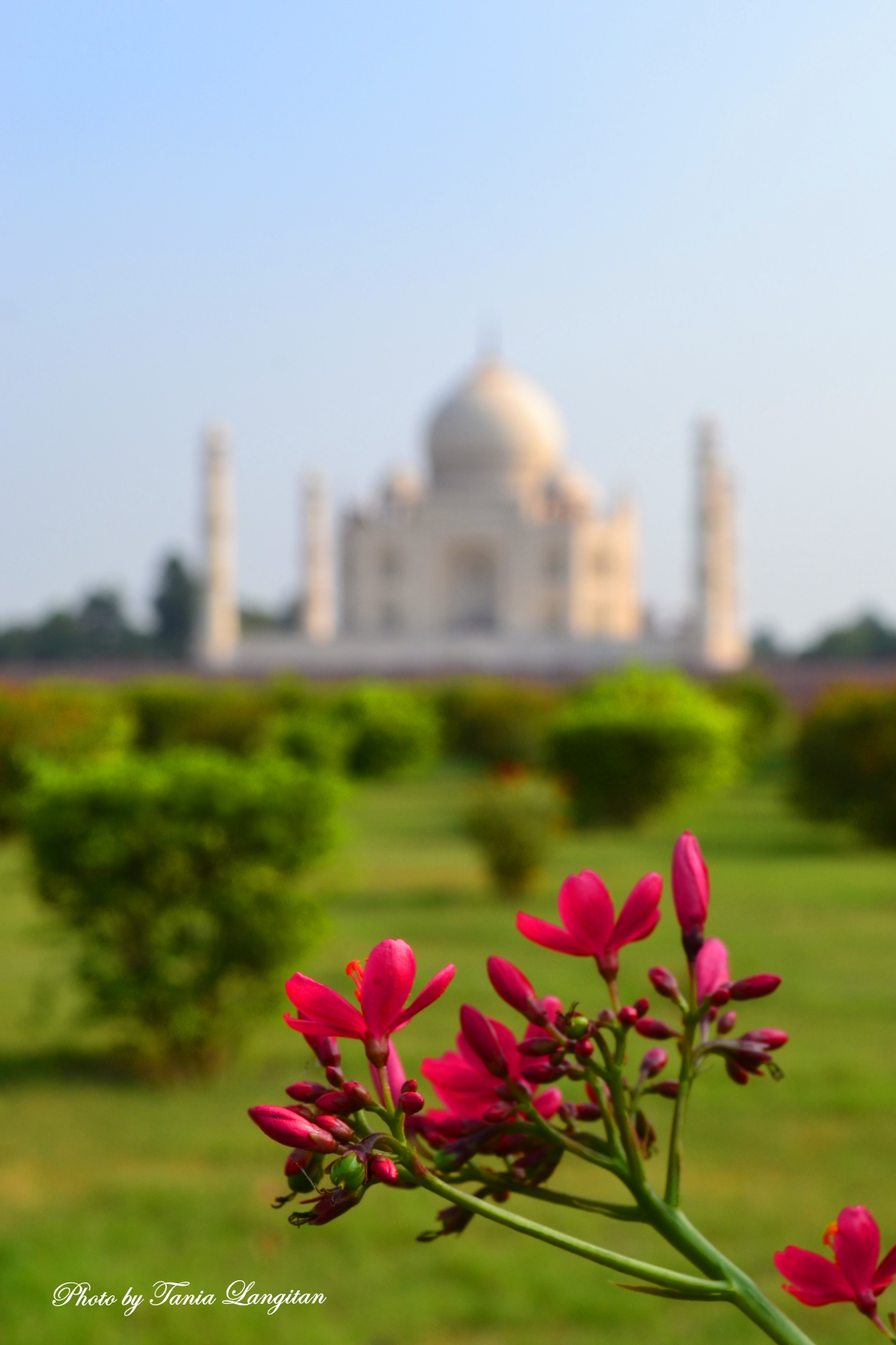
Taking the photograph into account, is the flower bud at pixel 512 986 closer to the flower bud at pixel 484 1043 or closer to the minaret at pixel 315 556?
the flower bud at pixel 484 1043

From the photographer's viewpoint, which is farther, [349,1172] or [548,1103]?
[548,1103]

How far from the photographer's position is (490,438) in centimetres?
2842

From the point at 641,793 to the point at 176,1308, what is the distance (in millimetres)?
7132

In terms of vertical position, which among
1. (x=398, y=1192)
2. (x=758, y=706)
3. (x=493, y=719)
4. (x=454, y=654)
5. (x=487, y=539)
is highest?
(x=487, y=539)

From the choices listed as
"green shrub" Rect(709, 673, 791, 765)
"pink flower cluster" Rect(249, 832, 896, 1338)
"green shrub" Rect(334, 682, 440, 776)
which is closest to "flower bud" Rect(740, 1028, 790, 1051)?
"pink flower cluster" Rect(249, 832, 896, 1338)

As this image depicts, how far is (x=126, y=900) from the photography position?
12.3ft

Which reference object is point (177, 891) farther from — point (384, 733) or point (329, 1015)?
point (384, 733)

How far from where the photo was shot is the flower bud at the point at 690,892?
0.41m

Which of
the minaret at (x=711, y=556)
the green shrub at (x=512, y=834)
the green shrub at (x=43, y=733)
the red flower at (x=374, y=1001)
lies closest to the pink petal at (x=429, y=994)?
the red flower at (x=374, y=1001)

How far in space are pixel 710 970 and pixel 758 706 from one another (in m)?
14.9

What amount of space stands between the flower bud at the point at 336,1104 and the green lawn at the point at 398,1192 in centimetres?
79

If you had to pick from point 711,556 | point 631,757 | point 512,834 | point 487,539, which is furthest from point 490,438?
point 512,834

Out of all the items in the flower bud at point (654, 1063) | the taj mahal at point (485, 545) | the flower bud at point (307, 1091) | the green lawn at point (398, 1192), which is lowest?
the green lawn at point (398, 1192)

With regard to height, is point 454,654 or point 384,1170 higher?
point 454,654
